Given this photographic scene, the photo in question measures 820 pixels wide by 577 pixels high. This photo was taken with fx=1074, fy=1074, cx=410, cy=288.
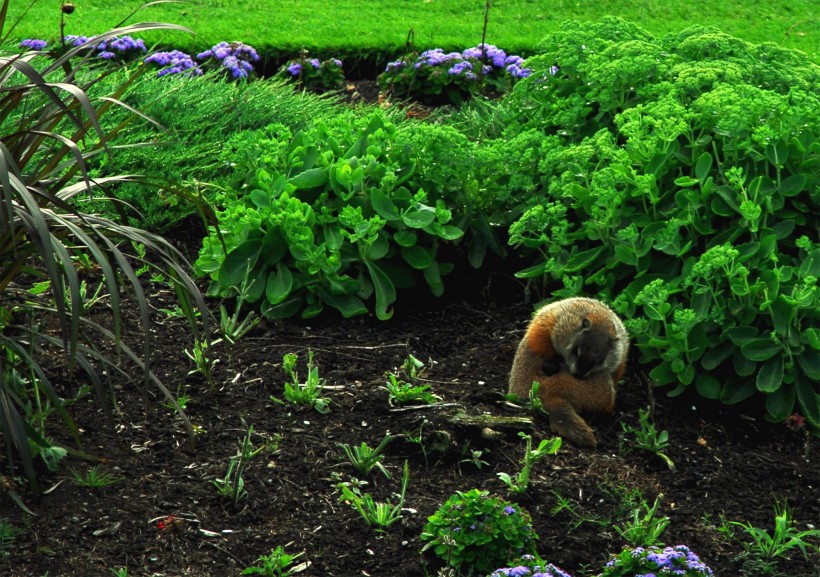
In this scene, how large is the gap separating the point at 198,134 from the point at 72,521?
12.9ft

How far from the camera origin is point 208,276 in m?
5.40

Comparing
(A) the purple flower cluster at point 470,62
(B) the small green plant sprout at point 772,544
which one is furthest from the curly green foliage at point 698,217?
(A) the purple flower cluster at point 470,62

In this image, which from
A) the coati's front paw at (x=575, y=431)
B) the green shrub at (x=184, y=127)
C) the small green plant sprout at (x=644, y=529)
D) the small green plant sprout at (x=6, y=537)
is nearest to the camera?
the small green plant sprout at (x=6, y=537)

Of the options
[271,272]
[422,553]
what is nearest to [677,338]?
[422,553]

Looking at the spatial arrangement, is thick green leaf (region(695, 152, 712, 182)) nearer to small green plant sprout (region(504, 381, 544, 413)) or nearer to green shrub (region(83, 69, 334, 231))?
small green plant sprout (region(504, 381, 544, 413))

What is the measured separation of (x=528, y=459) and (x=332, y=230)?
171 cm

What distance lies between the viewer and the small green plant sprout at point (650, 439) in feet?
13.8

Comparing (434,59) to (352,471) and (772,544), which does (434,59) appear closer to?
(352,471)

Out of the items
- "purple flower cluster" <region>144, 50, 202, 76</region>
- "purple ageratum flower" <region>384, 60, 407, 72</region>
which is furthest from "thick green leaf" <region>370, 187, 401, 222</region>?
"purple ageratum flower" <region>384, 60, 407, 72</region>

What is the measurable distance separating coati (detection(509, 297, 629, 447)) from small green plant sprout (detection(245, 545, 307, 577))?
1331 millimetres

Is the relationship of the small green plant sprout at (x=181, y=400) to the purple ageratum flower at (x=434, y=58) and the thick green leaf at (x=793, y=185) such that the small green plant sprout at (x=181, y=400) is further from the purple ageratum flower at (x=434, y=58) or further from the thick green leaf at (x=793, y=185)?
the purple ageratum flower at (x=434, y=58)

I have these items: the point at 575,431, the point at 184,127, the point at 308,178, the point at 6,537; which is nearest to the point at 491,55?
the point at 184,127

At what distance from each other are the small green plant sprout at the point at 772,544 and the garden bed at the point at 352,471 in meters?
0.04

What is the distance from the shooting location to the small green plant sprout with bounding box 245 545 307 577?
330cm
